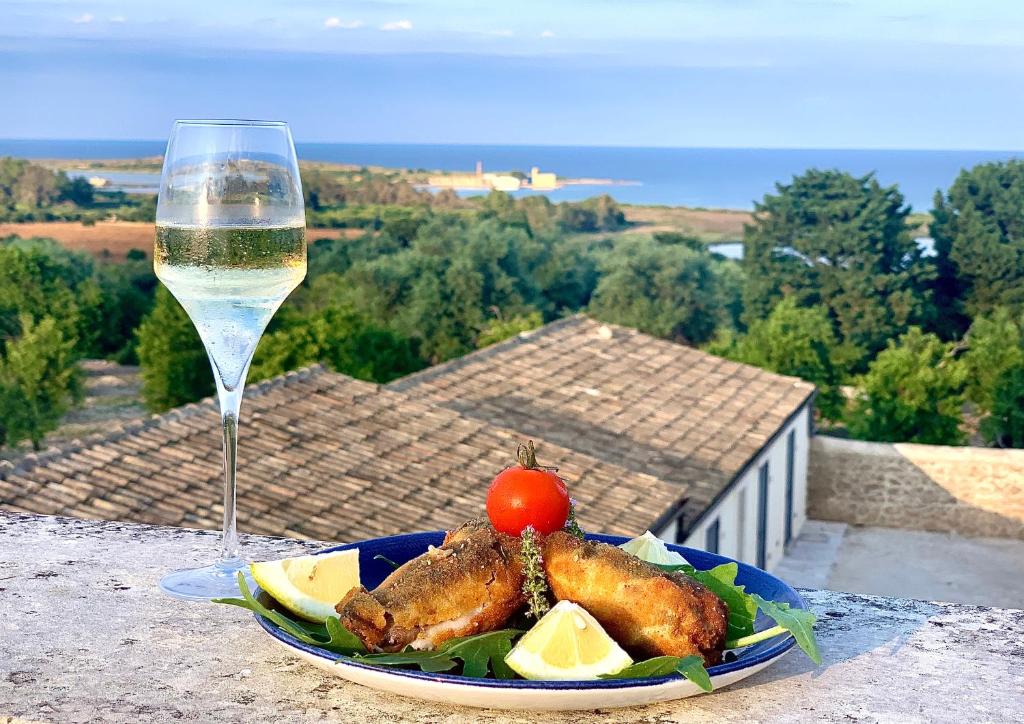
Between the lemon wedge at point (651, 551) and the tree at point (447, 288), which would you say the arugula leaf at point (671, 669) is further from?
the tree at point (447, 288)

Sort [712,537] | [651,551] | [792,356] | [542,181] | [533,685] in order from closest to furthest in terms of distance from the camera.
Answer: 1. [533,685]
2. [651,551]
3. [712,537]
4. [792,356]
5. [542,181]

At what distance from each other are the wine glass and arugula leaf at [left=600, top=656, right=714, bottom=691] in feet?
2.26

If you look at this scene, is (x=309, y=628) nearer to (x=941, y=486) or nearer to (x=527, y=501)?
(x=527, y=501)

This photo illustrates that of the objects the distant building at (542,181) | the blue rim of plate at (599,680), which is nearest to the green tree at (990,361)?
the blue rim of plate at (599,680)

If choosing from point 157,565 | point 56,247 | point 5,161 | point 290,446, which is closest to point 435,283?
point 56,247

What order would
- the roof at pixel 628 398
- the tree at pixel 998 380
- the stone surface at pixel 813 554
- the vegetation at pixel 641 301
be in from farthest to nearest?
the vegetation at pixel 641 301 < the tree at pixel 998 380 < the stone surface at pixel 813 554 < the roof at pixel 628 398

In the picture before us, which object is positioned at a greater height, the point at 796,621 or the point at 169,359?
the point at 796,621

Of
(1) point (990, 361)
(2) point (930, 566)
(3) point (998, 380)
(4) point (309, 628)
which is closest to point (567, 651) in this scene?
(4) point (309, 628)

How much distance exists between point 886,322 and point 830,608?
3985 centimetres

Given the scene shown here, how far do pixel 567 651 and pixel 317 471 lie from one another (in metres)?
8.57

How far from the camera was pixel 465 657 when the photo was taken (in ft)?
4.40

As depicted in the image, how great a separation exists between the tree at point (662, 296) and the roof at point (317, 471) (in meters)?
33.1

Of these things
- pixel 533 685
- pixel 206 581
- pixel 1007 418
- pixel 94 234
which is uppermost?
pixel 533 685

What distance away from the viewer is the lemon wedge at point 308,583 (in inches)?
59.1
